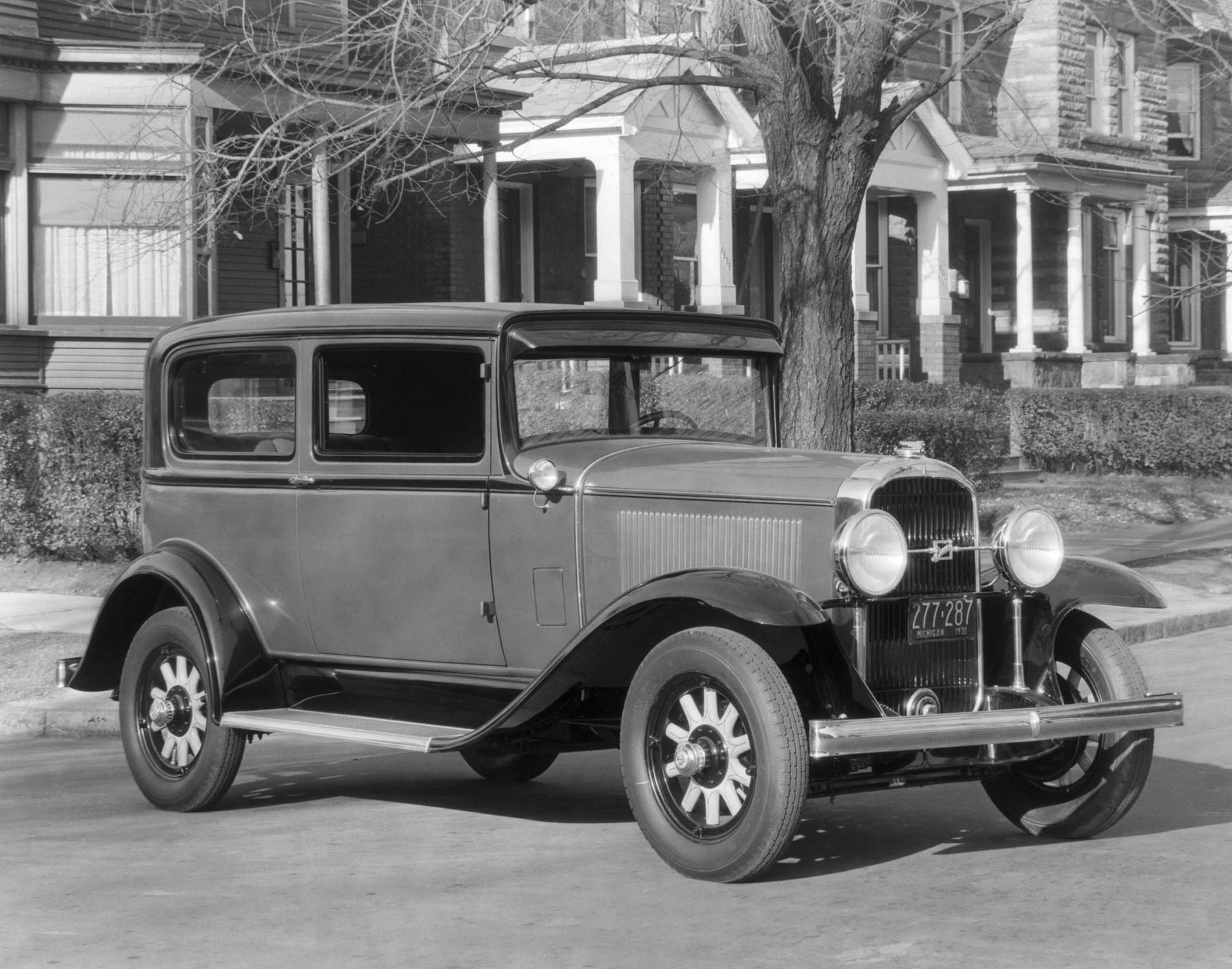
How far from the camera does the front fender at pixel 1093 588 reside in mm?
6738

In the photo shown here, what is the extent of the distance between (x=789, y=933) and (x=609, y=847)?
138 cm

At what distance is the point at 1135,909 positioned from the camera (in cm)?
571

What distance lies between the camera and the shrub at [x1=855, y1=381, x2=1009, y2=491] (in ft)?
62.7

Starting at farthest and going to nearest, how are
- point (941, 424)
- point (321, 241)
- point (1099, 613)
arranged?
point (321, 241) → point (941, 424) → point (1099, 613)

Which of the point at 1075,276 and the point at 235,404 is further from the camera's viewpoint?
the point at 1075,276

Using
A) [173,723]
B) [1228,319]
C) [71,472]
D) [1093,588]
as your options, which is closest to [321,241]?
[71,472]

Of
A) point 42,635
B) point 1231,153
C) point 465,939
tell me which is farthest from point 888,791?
point 1231,153

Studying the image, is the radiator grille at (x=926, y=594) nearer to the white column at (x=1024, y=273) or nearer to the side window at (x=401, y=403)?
the side window at (x=401, y=403)

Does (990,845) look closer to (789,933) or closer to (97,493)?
(789,933)

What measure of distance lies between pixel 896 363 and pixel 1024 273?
3.02 metres

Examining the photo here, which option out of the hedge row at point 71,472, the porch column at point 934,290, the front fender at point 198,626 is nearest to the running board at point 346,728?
the front fender at point 198,626

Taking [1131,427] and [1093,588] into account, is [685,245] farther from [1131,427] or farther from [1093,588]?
[1093,588]

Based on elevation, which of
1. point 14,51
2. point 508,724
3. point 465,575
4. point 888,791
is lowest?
point 888,791

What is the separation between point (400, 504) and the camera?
7.13m
